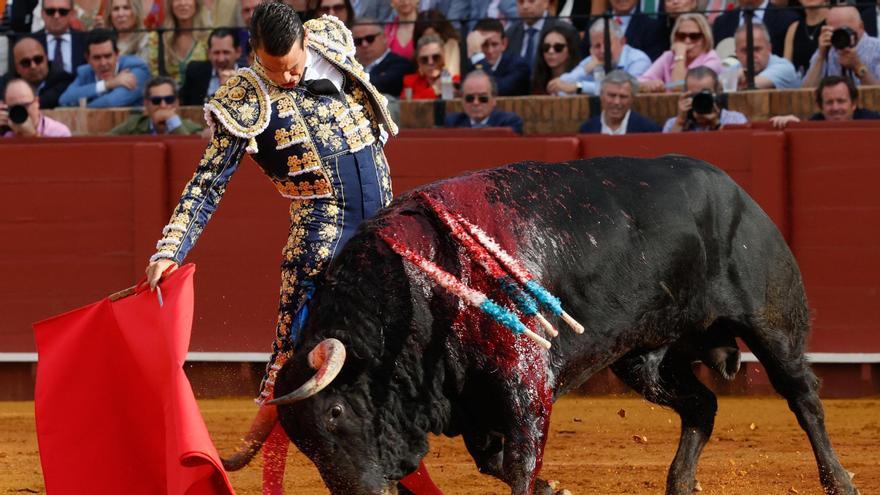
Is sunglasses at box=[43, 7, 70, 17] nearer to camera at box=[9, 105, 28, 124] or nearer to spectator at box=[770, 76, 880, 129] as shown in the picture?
camera at box=[9, 105, 28, 124]

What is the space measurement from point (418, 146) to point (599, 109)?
3.95 feet

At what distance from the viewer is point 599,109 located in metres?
7.81

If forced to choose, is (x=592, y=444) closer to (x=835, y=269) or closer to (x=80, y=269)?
(x=835, y=269)

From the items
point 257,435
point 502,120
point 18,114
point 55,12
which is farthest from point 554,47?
point 257,435

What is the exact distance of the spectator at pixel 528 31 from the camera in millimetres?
8188

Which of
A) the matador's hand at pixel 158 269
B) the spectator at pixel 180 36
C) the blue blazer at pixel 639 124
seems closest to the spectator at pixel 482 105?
the blue blazer at pixel 639 124

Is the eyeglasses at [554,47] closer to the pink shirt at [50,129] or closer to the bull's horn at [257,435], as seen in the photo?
the pink shirt at [50,129]

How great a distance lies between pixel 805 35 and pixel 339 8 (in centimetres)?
244

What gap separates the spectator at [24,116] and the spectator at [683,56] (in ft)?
10.1

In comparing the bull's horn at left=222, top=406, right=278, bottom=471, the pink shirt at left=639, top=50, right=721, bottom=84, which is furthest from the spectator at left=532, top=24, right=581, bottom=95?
the bull's horn at left=222, top=406, right=278, bottom=471

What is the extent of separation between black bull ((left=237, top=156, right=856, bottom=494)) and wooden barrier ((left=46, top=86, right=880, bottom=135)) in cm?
329

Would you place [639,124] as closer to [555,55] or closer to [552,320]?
[555,55]

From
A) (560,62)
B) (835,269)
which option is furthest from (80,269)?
(835,269)

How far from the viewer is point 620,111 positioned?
7.34m
